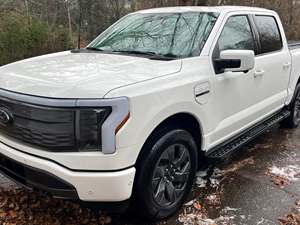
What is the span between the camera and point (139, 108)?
2.51 meters

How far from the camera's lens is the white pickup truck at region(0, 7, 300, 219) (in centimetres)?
244

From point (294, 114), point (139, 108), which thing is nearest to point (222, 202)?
point (139, 108)

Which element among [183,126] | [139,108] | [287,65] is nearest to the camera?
[139,108]

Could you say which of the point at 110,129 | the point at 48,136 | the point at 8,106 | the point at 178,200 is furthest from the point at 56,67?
the point at 178,200

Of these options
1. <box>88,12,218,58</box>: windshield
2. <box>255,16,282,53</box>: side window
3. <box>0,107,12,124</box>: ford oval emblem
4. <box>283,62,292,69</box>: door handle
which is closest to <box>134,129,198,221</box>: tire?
<box>88,12,218,58</box>: windshield

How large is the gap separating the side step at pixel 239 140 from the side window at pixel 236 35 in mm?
1007

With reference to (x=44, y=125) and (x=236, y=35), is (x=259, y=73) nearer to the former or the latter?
(x=236, y=35)

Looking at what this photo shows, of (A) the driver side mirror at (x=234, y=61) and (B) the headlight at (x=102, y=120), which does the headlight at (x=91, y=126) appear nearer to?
(B) the headlight at (x=102, y=120)

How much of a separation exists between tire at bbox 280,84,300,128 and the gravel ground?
136cm

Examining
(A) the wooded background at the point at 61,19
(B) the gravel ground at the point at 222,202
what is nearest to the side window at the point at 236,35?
(B) the gravel ground at the point at 222,202

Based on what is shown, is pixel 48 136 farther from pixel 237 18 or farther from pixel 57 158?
pixel 237 18

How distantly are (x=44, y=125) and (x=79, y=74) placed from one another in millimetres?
506

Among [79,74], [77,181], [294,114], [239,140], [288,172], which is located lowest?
[288,172]

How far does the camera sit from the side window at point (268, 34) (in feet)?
14.6
